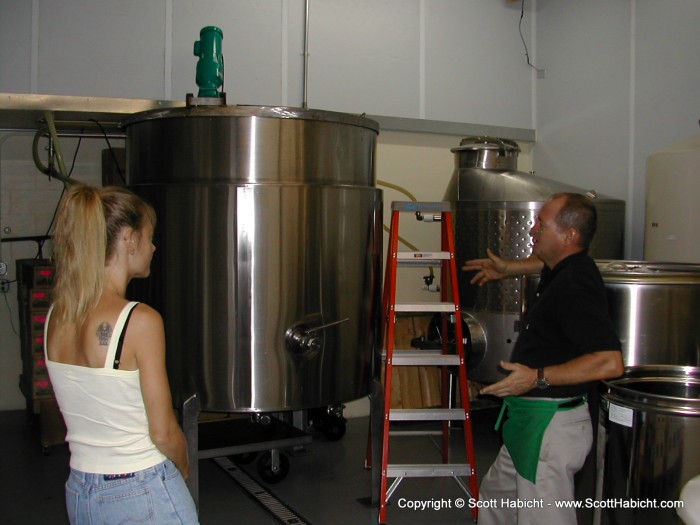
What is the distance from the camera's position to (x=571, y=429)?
2.29 metres

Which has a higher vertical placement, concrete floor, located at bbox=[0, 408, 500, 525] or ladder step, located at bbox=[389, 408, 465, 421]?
ladder step, located at bbox=[389, 408, 465, 421]

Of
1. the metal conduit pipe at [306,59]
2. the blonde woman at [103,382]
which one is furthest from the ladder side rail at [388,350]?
the blonde woman at [103,382]

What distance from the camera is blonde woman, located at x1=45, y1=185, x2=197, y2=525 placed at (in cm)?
146

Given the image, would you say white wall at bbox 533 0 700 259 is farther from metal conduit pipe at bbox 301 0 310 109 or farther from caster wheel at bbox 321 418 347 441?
caster wheel at bbox 321 418 347 441

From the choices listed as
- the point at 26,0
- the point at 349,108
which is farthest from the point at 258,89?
the point at 26,0

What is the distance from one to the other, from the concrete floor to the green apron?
921 millimetres

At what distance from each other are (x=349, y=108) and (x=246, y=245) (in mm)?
2125

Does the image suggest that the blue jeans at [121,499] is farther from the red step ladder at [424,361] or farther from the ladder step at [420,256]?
the ladder step at [420,256]

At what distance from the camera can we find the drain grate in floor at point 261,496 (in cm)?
310

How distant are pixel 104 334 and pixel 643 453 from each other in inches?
58.1

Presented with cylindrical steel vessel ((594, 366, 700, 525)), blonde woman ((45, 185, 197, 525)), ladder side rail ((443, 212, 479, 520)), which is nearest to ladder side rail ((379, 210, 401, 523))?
ladder side rail ((443, 212, 479, 520))

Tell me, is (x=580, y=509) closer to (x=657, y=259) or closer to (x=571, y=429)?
(x=571, y=429)

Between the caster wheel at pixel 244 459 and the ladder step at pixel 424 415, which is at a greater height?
the ladder step at pixel 424 415

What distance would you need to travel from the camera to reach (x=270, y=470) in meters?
3.51
